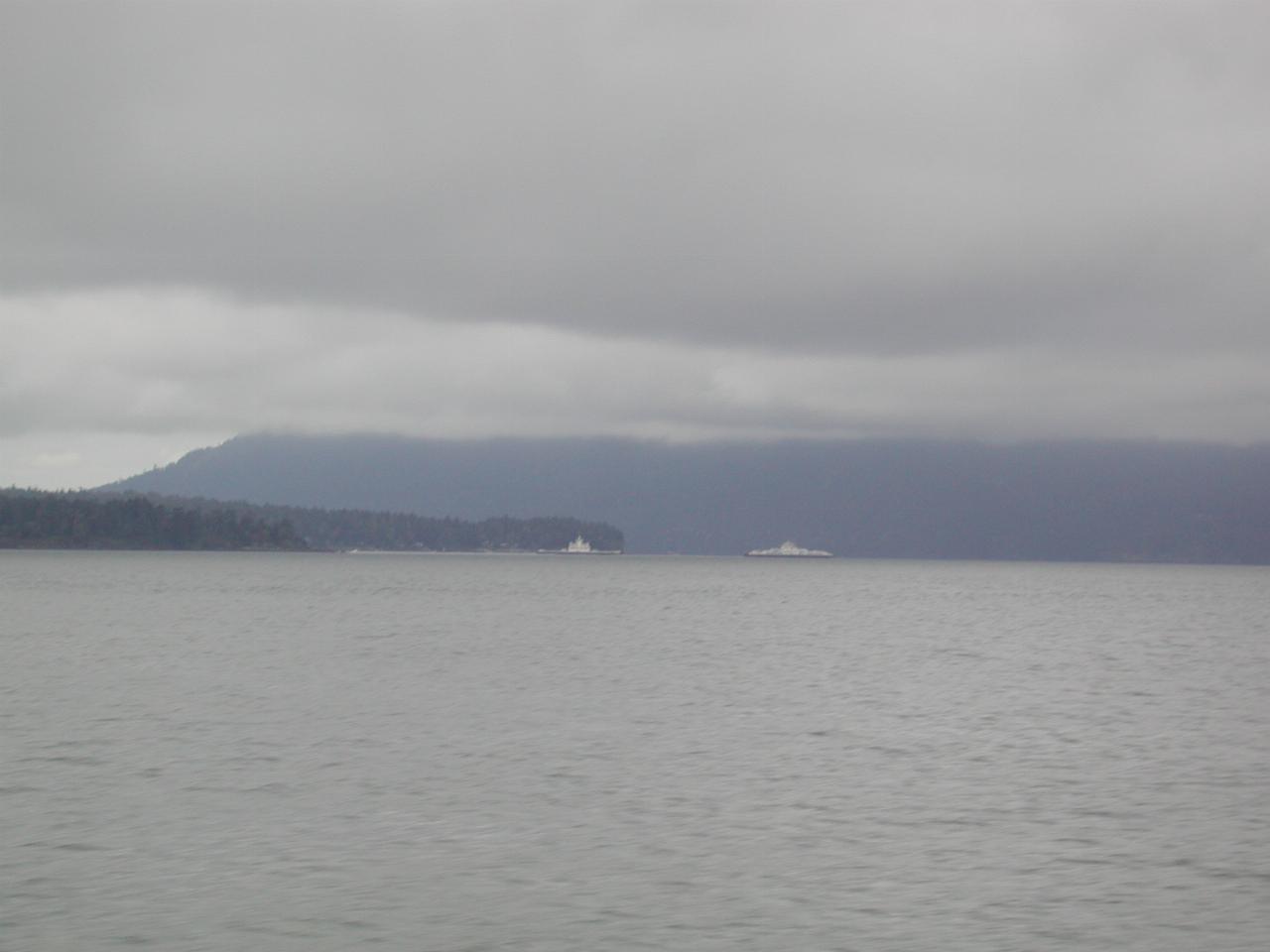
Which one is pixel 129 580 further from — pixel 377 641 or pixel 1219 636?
pixel 1219 636

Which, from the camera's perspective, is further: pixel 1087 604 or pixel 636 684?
pixel 1087 604

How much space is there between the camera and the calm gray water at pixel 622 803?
71.8ft

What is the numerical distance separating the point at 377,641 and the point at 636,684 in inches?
1147

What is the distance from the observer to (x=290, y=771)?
114 ft

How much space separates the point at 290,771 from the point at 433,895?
43.0ft

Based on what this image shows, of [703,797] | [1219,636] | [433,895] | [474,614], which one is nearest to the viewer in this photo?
[433,895]

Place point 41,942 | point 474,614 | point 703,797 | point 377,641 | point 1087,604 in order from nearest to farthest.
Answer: point 41,942, point 703,797, point 377,641, point 474,614, point 1087,604

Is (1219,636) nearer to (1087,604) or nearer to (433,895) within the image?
(1087,604)

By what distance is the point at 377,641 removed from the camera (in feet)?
276

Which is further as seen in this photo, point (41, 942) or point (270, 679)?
point (270, 679)

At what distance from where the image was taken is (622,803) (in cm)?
3119

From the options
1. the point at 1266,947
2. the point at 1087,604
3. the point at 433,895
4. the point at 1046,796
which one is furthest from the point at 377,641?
the point at 1087,604

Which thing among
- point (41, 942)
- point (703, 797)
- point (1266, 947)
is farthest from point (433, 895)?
point (1266, 947)

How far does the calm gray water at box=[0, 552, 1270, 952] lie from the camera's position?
21.9 meters
